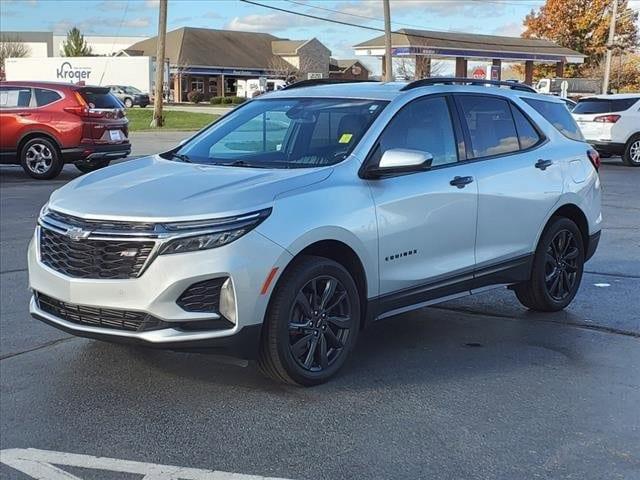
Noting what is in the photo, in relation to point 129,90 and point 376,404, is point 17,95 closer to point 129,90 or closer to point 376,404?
point 376,404

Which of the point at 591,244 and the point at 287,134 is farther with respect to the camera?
the point at 591,244

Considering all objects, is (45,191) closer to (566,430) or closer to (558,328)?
(558,328)

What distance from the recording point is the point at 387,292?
500 cm

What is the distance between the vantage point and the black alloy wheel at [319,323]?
4.51 meters

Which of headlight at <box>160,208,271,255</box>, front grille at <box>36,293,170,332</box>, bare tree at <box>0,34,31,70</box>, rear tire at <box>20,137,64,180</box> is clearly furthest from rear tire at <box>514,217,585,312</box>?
bare tree at <box>0,34,31,70</box>

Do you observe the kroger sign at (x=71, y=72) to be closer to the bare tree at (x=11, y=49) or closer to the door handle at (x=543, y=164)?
the bare tree at (x=11, y=49)

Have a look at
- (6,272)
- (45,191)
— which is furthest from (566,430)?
(45,191)

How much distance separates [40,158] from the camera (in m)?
15.2

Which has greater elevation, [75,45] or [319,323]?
[75,45]

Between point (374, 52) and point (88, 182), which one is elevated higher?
point (374, 52)

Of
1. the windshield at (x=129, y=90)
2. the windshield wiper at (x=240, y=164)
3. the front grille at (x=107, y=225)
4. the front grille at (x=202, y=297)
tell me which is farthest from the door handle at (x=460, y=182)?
the windshield at (x=129, y=90)

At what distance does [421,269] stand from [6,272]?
447 centimetres

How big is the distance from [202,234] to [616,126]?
1797cm

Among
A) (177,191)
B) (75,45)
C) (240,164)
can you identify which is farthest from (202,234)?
(75,45)
